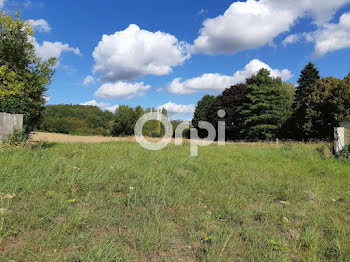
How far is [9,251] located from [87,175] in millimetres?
2335

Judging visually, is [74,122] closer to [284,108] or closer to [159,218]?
[284,108]

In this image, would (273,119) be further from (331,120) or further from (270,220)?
(270,220)

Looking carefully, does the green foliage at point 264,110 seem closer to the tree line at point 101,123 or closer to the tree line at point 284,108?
the tree line at point 284,108

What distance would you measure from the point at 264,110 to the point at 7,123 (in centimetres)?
2955

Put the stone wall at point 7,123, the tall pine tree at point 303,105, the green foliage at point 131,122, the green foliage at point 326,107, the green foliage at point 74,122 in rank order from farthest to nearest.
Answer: the green foliage at point 74,122
the green foliage at point 131,122
the tall pine tree at point 303,105
the green foliage at point 326,107
the stone wall at point 7,123

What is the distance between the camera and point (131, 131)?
156 feet

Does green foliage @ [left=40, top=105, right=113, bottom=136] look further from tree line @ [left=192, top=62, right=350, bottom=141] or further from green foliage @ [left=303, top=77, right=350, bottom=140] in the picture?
green foliage @ [left=303, top=77, right=350, bottom=140]

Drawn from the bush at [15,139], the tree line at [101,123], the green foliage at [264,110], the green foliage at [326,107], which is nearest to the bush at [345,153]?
the bush at [15,139]

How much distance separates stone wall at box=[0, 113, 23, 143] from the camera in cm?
746

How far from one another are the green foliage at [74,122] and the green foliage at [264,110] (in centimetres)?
4745

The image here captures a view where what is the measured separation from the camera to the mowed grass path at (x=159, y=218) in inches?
84.4

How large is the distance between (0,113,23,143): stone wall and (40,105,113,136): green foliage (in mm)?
54744

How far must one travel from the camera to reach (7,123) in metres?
7.65

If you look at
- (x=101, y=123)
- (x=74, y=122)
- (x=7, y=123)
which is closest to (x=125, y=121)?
(x=74, y=122)
